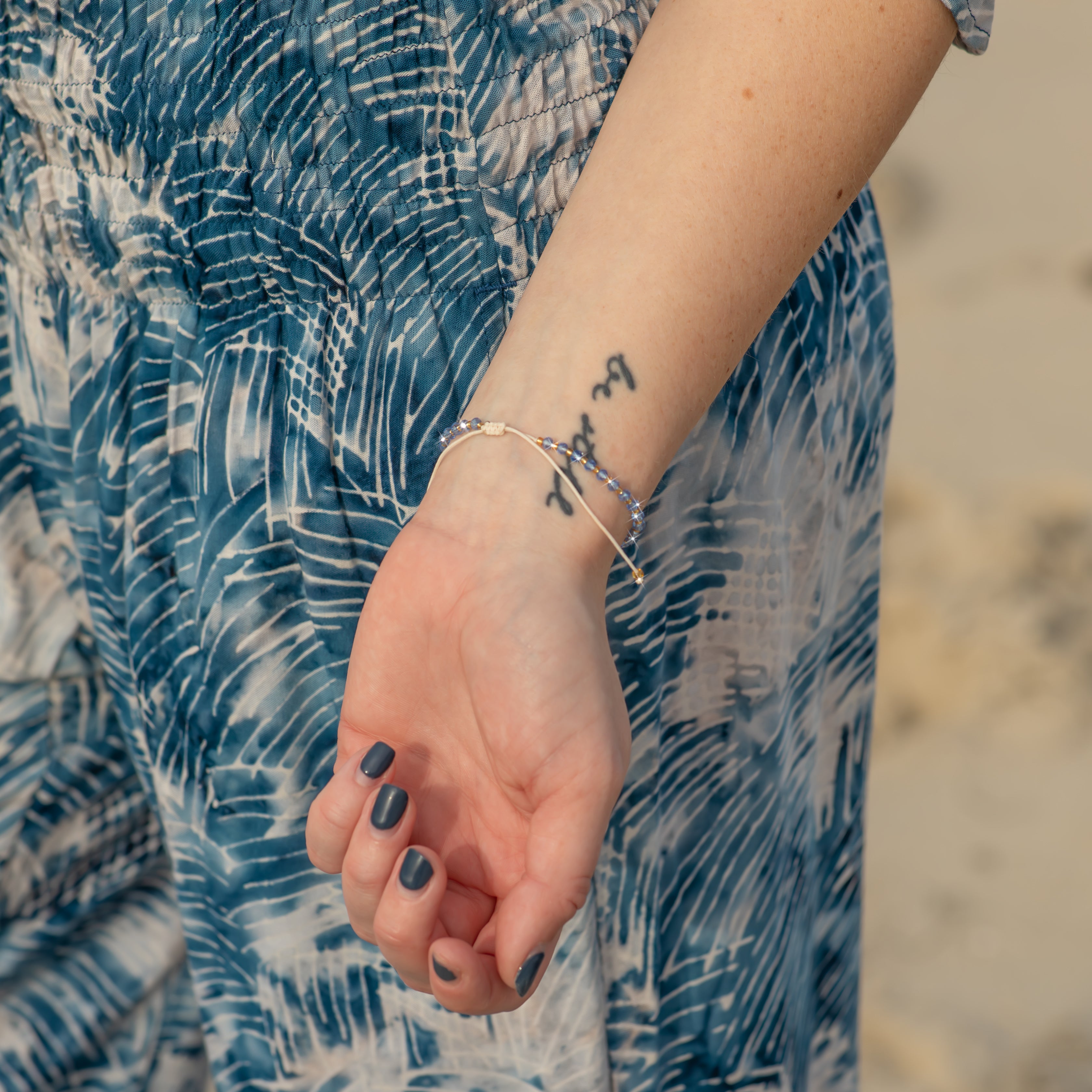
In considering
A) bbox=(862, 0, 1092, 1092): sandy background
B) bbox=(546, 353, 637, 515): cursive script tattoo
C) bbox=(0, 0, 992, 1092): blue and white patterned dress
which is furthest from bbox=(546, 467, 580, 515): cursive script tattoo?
bbox=(862, 0, 1092, 1092): sandy background

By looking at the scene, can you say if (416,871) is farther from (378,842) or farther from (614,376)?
(614,376)

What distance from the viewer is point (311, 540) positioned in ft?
2.61

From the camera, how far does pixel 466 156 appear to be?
2.42ft

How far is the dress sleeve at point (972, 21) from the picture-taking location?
689 mm

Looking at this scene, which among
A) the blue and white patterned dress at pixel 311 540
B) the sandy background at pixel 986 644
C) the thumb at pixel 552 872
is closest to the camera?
the thumb at pixel 552 872

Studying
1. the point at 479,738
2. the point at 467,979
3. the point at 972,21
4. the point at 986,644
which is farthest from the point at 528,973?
the point at 986,644

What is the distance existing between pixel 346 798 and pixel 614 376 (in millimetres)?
305

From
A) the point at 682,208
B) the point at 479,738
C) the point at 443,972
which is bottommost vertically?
the point at 443,972

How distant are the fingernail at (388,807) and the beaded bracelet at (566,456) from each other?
194 mm

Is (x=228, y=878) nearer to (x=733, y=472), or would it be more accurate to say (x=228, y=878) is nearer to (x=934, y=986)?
(x=733, y=472)

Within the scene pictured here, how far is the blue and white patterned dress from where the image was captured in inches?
29.4

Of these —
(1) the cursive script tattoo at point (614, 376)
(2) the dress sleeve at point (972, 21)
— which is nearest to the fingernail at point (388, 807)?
(1) the cursive script tattoo at point (614, 376)

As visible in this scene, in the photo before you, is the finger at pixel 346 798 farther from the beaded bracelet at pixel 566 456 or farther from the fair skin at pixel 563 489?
the beaded bracelet at pixel 566 456

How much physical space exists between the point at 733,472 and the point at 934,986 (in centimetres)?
162
